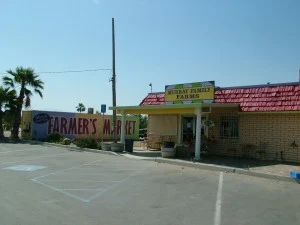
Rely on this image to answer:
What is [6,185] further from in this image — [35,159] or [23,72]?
[23,72]

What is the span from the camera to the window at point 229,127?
68.2 feet

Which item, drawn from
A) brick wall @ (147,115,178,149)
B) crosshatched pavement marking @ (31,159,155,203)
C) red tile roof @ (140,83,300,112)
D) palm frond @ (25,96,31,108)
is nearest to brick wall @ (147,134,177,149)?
brick wall @ (147,115,178,149)

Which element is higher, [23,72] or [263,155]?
[23,72]

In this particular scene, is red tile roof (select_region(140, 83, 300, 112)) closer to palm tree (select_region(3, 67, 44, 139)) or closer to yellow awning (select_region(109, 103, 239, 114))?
yellow awning (select_region(109, 103, 239, 114))

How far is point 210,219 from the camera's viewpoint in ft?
25.7

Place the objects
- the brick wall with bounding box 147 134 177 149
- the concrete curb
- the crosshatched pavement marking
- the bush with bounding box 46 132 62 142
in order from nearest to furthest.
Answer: the crosshatched pavement marking < the concrete curb < the brick wall with bounding box 147 134 177 149 < the bush with bounding box 46 132 62 142

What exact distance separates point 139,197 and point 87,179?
3310mm

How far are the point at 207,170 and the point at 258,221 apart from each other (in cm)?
802

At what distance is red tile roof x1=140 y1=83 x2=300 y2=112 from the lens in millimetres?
18250

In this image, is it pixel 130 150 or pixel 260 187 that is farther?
pixel 130 150

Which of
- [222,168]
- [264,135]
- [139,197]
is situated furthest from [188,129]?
[139,197]

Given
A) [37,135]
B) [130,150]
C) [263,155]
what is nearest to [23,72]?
[37,135]

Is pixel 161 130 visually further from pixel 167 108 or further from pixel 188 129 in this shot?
pixel 167 108

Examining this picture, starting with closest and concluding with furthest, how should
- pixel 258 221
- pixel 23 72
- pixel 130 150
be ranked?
1. pixel 258 221
2. pixel 130 150
3. pixel 23 72
